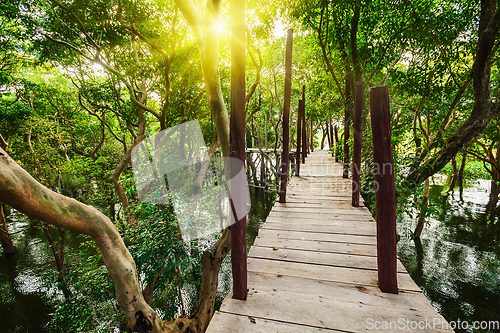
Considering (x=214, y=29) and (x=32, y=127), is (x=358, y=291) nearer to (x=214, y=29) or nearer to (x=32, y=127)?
(x=214, y=29)

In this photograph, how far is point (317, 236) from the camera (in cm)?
294

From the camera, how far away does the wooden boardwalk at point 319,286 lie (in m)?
1.56

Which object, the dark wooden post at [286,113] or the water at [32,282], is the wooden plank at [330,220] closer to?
the dark wooden post at [286,113]

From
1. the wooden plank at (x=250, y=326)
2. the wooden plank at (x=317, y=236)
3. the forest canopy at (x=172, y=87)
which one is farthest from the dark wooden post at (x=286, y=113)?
the wooden plank at (x=250, y=326)

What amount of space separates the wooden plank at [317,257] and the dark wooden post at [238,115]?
734 millimetres

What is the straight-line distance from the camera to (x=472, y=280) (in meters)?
7.53

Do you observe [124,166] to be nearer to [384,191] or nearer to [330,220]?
[330,220]

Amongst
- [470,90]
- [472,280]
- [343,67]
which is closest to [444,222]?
[472,280]

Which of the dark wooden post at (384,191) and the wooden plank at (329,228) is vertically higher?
the dark wooden post at (384,191)

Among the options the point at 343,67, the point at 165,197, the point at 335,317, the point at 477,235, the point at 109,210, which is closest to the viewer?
the point at 335,317

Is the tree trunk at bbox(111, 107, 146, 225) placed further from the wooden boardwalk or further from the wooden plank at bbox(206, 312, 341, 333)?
the wooden plank at bbox(206, 312, 341, 333)

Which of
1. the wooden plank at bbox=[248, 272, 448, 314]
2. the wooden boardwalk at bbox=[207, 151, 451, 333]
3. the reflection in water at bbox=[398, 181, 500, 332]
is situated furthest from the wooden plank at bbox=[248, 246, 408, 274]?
the reflection in water at bbox=[398, 181, 500, 332]

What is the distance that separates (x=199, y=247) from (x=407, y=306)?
376 centimetres

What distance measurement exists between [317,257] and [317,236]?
0.52m
